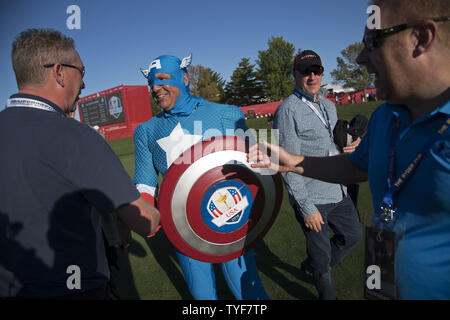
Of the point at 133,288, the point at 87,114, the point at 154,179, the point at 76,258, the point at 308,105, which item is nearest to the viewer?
the point at 76,258

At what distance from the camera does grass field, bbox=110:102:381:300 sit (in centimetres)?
283

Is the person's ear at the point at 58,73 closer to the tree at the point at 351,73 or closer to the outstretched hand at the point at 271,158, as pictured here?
the outstretched hand at the point at 271,158

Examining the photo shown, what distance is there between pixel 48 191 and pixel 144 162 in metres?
1.08

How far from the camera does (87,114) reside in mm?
35562

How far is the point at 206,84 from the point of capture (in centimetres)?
5369

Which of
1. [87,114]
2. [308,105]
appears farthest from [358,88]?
[308,105]

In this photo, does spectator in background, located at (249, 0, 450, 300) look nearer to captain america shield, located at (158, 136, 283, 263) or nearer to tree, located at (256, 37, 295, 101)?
captain america shield, located at (158, 136, 283, 263)

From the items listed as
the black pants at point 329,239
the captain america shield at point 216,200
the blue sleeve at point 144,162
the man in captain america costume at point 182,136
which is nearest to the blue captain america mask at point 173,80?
the man in captain america costume at point 182,136

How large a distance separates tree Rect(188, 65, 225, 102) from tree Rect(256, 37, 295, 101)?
1076 centimetres

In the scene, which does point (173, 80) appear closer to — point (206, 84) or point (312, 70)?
point (312, 70)

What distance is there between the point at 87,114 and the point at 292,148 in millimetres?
39163

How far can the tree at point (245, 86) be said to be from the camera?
51656mm
